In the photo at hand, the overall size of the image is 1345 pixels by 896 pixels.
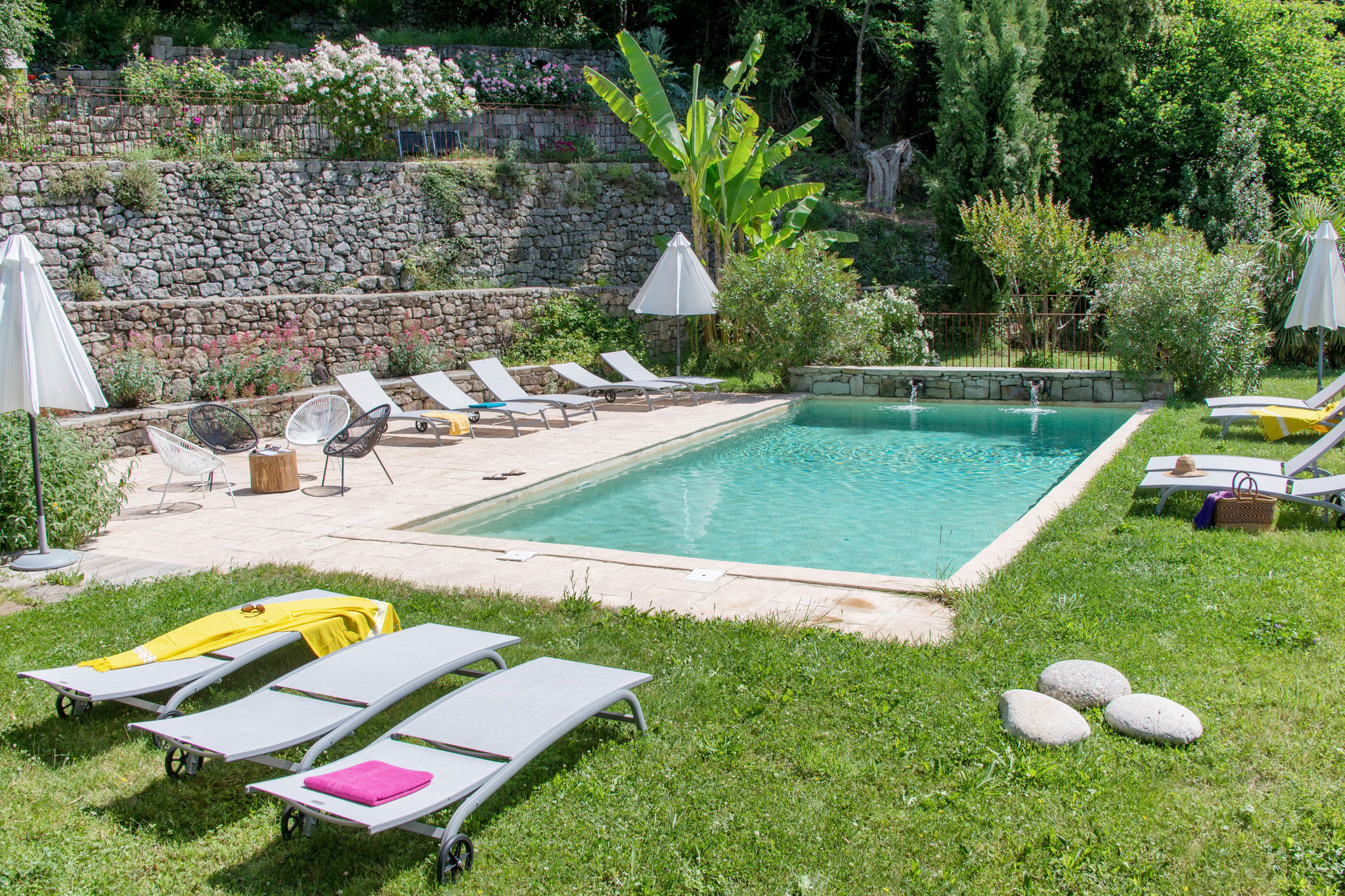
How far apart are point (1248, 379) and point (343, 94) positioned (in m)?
15.2

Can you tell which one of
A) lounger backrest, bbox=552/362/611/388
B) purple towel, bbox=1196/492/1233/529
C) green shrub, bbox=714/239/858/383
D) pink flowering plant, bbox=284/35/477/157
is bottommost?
purple towel, bbox=1196/492/1233/529

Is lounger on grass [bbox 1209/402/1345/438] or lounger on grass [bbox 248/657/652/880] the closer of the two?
lounger on grass [bbox 248/657/652/880]

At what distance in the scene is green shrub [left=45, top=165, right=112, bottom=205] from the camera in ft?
46.9

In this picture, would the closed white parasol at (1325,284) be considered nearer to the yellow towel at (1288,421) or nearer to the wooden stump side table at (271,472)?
the yellow towel at (1288,421)

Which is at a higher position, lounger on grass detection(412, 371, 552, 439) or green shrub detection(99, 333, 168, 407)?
green shrub detection(99, 333, 168, 407)

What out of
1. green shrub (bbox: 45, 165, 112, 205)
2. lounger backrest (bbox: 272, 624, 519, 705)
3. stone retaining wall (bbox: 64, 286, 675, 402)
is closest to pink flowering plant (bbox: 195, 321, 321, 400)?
stone retaining wall (bbox: 64, 286, 675, 402)

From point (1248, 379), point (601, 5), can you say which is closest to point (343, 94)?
point (601, 5)

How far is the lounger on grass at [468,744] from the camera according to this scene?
3.11 m

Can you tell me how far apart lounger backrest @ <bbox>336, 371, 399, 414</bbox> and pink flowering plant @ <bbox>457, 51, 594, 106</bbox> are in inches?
467

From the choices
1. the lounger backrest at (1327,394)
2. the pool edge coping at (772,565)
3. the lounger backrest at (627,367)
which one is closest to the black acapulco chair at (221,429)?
the pool edge coping at (772,565)

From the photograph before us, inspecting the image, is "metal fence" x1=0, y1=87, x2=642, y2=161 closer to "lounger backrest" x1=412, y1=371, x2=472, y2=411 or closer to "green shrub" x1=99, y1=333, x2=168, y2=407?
"green shrub" x1=99, y1=333, x2=168, y2=407

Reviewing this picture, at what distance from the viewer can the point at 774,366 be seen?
16.6 m

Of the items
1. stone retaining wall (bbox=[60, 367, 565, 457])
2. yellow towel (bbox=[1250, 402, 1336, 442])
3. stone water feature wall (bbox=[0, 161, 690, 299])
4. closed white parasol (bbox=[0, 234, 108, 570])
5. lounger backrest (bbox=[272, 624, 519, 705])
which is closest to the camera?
lounger backrest (bbox=[272, 624, 519, 705])

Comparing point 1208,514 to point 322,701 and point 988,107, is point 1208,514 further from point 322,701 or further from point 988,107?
point 988,107
